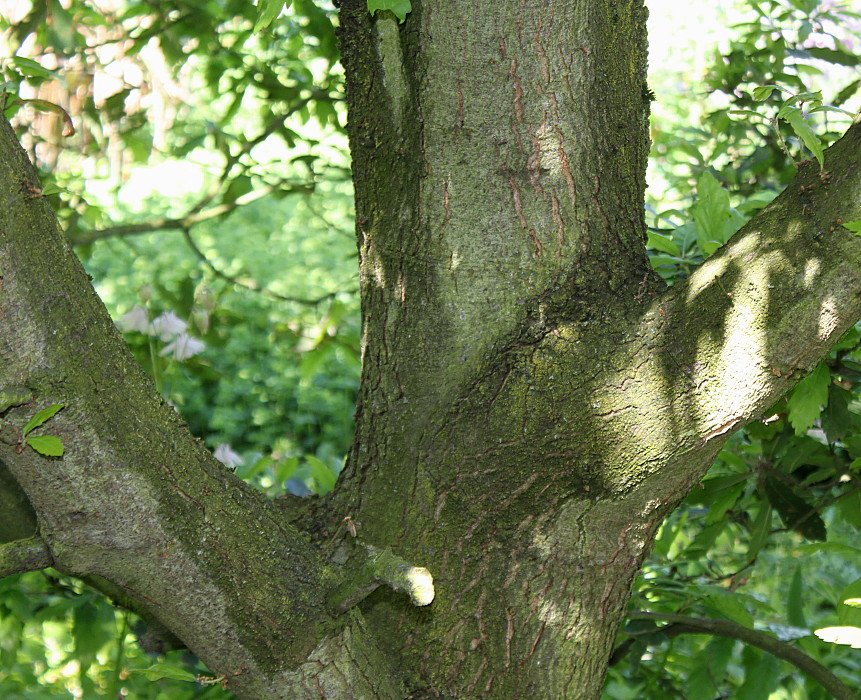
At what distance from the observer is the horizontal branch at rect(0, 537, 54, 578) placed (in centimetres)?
108

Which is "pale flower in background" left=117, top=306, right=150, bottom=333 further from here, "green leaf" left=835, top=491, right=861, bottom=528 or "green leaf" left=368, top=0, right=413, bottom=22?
"green leaf" left=835, top=491, right=861, bottom=528

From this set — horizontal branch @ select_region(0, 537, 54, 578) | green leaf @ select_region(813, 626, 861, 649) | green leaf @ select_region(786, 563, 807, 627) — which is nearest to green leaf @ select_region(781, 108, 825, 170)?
green leaf @ select_region(813, 626, 861, 649)

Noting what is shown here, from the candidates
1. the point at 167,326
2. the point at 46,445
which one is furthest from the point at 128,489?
the point at 167,326

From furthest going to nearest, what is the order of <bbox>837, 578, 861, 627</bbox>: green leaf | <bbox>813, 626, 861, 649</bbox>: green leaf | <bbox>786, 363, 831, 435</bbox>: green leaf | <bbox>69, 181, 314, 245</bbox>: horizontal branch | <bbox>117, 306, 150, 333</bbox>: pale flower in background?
1. <bbox>69, 181, 314, 245</bbox>: horizontal branch
2. <bbox>117, 306, 150, 333</bbox>: pale flower in background
3. <bbox>786, 363, 831, 435</bbox>: green leaf
4. <bbox>837, 578, 861, 627</bbox>: green leaf
5. <bbox>813, 626, 861, 649</bbox>: green leaf

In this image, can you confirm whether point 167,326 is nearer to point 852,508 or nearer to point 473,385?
point 473,385

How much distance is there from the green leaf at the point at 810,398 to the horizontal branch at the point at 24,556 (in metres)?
1.28

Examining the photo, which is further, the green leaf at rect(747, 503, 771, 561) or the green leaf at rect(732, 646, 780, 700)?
the green leaf at rect(747, 503, 771, 561)

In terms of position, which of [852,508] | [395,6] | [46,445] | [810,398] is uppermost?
[395,6]

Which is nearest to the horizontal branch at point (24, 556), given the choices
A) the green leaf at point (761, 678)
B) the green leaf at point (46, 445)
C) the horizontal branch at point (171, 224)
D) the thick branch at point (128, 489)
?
the thick branch at point (128, 489)

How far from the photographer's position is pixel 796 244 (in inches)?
43.0

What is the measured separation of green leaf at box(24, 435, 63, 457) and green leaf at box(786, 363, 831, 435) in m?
1.24

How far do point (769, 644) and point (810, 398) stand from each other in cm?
49

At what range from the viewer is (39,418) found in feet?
3.23

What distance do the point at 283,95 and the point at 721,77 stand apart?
1.36 meters
